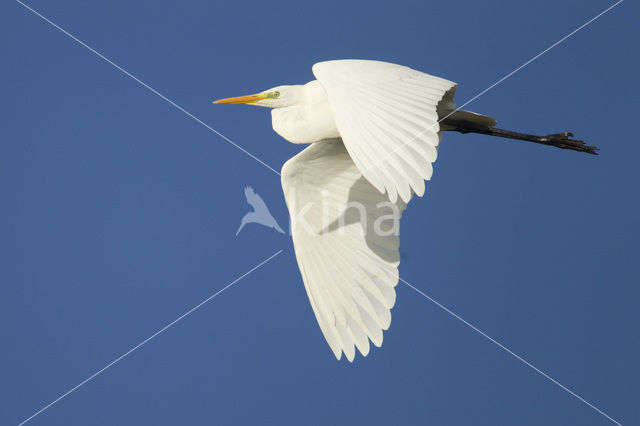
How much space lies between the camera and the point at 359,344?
5.49 m

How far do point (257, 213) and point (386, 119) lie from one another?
3.02 metres

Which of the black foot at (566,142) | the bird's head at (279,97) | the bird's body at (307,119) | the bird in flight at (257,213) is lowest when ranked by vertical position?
the black foot at (566,142)

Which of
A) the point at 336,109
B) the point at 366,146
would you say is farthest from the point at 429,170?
the point at 336,109

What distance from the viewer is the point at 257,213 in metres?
7.08

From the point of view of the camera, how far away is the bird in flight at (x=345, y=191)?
15.2ft

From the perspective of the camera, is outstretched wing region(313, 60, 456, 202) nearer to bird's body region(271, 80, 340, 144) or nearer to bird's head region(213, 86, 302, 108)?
bird's body region(271, 80, 340, 144)

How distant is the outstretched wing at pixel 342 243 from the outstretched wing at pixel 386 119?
1280 mm

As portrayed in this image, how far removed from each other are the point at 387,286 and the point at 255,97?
4.89ft

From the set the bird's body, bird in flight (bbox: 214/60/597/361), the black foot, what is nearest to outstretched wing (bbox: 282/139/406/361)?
bird in flight (bbox: 214/60/597/361)

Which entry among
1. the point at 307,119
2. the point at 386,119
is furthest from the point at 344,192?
the point at 386,119

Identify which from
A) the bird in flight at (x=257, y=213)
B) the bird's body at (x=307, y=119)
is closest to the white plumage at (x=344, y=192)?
the bird's body at (x=307, y=119)

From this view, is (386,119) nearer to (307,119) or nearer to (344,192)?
(307,119)

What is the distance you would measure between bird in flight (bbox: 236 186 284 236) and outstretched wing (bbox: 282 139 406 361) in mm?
680

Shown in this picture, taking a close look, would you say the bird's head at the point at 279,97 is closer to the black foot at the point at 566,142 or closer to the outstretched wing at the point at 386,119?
the outstretched wing at the point at 386,119
